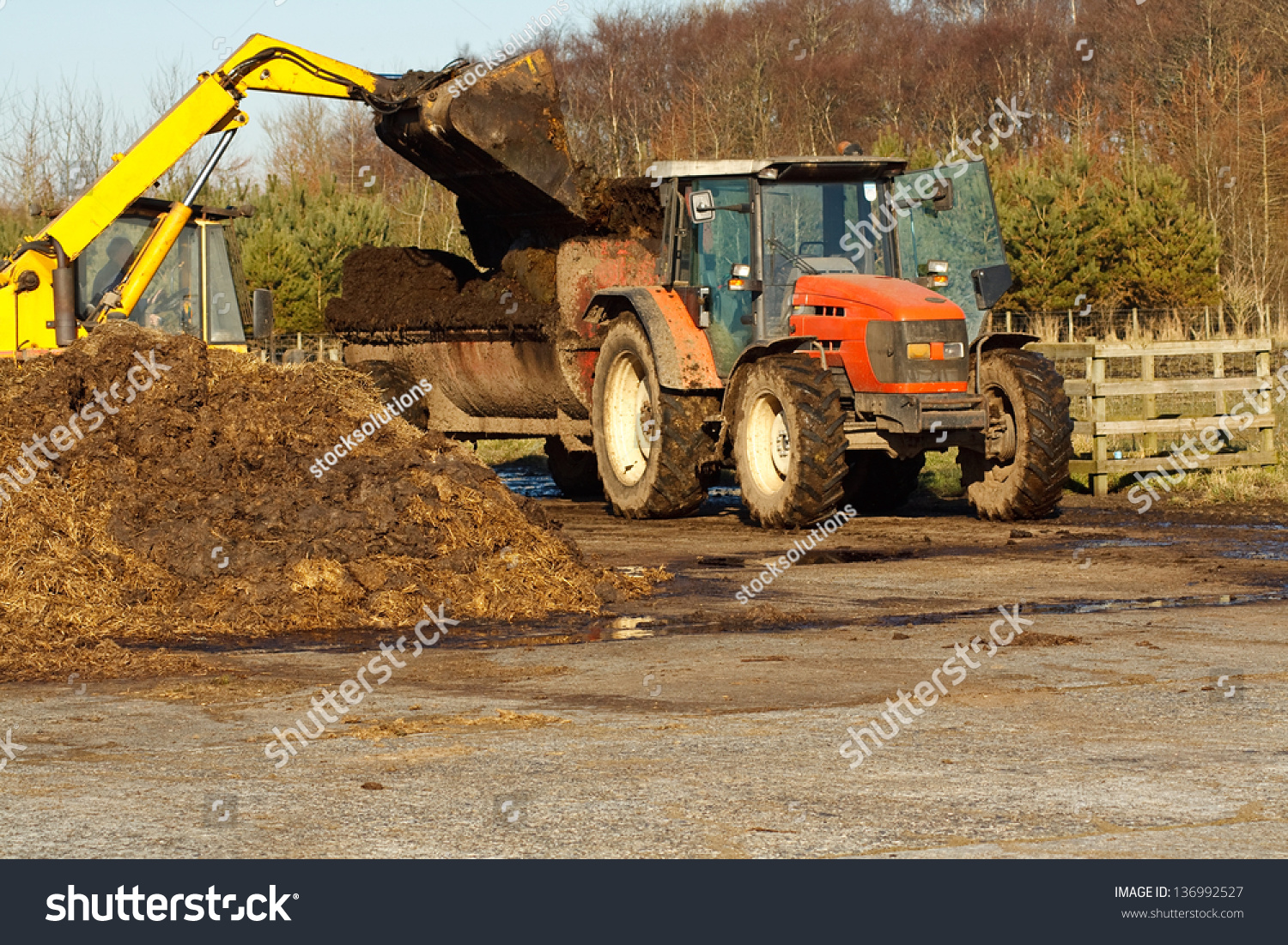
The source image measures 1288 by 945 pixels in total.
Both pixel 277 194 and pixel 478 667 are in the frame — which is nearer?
pixel 478 667

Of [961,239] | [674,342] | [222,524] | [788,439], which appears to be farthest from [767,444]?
[222,524]

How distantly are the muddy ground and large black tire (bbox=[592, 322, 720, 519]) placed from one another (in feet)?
11.7

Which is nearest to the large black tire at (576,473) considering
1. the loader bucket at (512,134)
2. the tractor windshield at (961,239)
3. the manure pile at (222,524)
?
the loader bucket at (512,134)

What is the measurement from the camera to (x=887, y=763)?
614 cm

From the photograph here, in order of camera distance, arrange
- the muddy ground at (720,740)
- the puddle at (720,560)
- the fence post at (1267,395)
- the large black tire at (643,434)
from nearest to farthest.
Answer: the muddy ground at (720,740), the puddle at (720,560), the large black tire at (643,434), the fence post at (1267,395)

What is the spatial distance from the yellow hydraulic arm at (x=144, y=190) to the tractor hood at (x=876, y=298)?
4.51m

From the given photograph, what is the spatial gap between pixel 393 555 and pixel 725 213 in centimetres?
517

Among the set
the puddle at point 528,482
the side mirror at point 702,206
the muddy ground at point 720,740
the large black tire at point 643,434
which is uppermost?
the side mirror at point 702,206

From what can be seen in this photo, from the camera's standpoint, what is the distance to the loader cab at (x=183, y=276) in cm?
1470

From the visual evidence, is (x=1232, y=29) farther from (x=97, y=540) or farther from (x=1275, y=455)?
(x=97, y=540)

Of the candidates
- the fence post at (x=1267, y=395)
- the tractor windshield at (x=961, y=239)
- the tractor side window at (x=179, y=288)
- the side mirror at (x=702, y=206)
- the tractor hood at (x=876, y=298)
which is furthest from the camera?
the fence post at (x=1267, y=395)

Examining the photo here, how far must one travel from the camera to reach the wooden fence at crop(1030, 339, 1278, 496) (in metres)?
16.7

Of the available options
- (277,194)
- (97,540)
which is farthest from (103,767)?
(277,194)

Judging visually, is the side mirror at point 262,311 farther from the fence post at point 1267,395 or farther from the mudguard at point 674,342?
the fence post at point 1267,395
